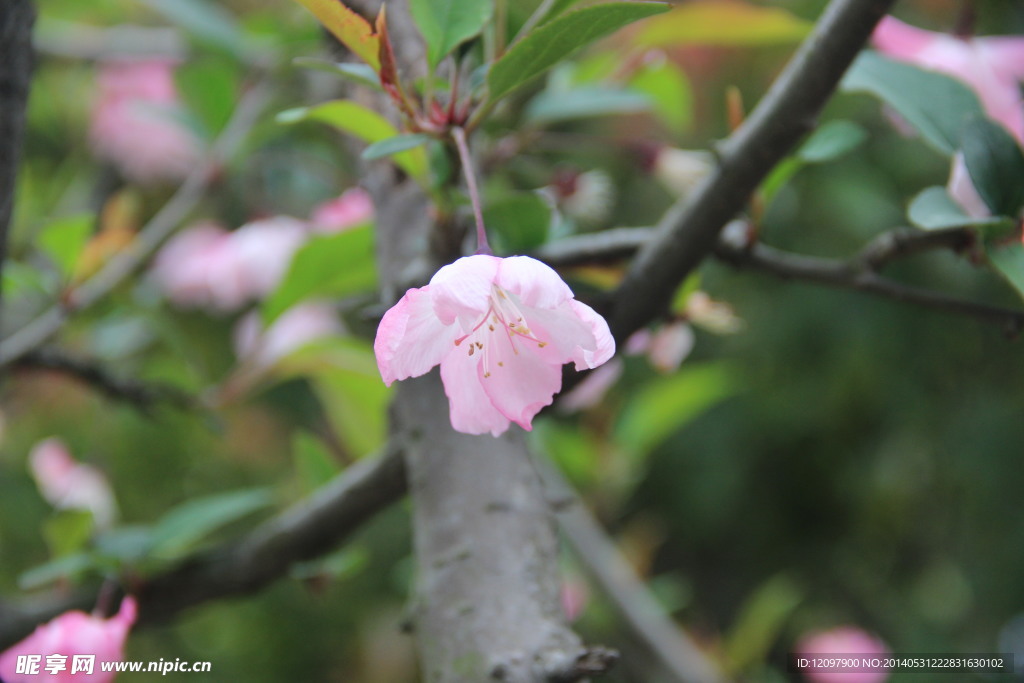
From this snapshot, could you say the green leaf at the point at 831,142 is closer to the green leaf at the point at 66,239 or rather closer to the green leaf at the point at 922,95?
the green leaf at the point at 922,95

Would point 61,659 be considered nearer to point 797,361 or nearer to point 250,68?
point 250,68

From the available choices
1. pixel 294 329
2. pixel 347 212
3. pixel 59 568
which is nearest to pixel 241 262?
pixel 294 329

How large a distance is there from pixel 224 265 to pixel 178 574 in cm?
38

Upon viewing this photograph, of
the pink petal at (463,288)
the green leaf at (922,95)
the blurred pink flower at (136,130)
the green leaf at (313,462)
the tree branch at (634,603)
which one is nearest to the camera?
the pink petal at (463,288)

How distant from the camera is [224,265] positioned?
2.73 feet

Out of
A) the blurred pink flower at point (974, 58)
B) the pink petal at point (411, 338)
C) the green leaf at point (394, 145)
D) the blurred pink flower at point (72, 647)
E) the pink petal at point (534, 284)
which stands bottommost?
the blurred pink flower at point (72, 647)

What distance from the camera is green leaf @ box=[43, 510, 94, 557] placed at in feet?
1.78

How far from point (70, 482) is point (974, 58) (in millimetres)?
855

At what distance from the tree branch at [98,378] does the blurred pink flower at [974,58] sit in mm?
612

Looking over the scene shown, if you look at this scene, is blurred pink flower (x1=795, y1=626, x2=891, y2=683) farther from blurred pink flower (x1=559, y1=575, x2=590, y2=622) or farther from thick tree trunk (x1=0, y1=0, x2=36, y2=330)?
thick tree trunk (x1=0, y1=0, x2=36, y2=330)

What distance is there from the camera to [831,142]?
0.42 m

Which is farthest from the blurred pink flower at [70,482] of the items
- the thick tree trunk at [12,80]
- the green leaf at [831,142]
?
the green leaf at [831,142]

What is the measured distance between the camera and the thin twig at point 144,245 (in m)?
0.66

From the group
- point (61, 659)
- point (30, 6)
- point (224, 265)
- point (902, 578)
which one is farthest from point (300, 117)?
point (902, 578)
